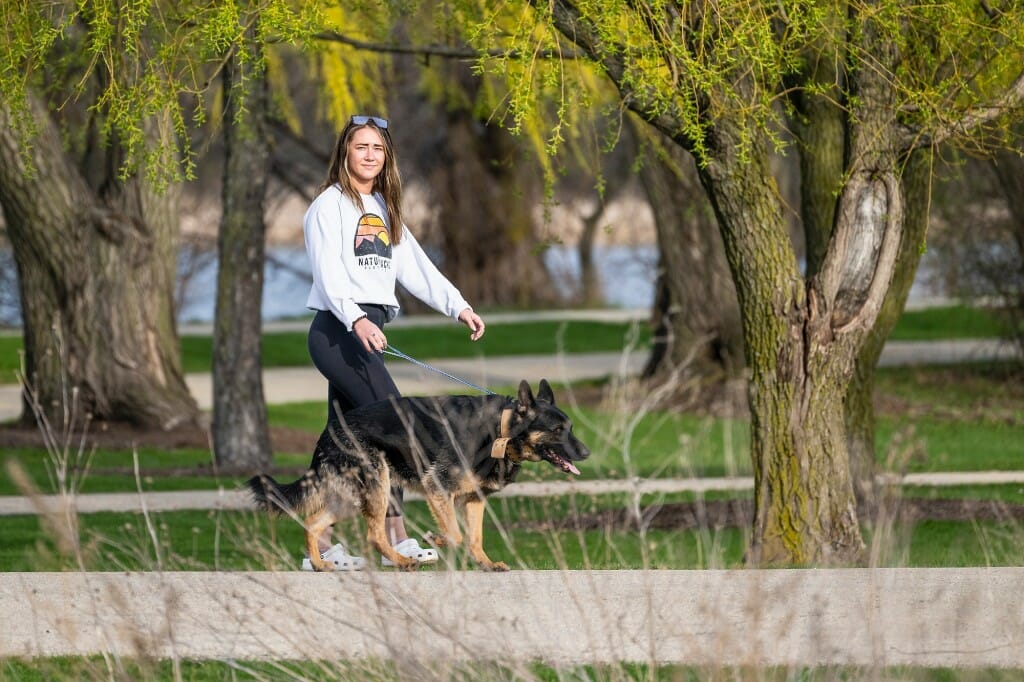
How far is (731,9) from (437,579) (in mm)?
2866

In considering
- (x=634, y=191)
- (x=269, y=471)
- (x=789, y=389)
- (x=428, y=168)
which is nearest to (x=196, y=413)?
(x=269, y=471)

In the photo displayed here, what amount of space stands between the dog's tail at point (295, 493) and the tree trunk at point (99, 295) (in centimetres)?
910

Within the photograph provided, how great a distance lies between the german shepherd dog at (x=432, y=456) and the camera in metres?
6.44

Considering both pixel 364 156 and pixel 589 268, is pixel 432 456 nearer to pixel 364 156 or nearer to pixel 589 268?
pixel 364 156

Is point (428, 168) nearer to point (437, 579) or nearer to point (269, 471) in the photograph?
point (269, 471)

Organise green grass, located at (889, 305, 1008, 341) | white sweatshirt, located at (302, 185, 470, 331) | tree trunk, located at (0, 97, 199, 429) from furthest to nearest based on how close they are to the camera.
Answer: green grass, located at (889, 305, 1008, 341) → tree trunk, located at (0, 97, 199, 429) → white sweatshirt, located at (302, 185, 470, 331)

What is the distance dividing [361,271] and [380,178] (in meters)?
0.46

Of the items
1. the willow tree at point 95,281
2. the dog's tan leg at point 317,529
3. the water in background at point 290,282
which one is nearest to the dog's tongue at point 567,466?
the dog's tan leg at point 317,529

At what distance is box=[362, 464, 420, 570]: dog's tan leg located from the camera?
6.55 meters

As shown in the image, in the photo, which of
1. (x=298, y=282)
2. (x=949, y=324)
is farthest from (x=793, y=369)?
(x=298, y=282)

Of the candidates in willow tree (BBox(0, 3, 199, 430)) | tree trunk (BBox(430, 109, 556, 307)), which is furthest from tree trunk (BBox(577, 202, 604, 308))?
willow tree (BBox(0, 3, 199, 430))

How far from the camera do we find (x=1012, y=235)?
18656mm

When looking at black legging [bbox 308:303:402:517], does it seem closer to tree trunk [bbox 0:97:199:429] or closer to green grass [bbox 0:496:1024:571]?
green grass [bbox 0:496:1024:571]

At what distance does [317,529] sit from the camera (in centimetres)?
668
